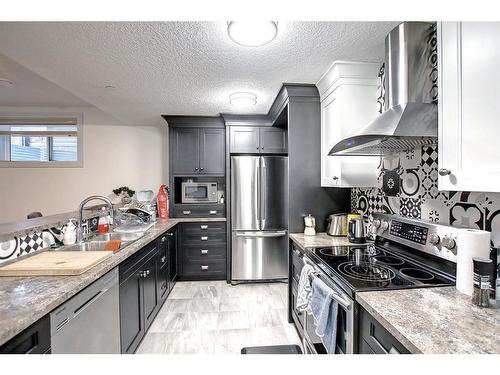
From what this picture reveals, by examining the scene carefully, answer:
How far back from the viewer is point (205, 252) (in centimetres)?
333

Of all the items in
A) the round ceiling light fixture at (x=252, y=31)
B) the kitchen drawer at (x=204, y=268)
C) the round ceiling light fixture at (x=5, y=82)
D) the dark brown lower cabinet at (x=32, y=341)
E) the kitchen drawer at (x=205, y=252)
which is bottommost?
the kitchen drawer at (x=204, y=268)

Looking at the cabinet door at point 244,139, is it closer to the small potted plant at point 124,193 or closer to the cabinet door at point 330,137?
the cabinet door at point 330,137

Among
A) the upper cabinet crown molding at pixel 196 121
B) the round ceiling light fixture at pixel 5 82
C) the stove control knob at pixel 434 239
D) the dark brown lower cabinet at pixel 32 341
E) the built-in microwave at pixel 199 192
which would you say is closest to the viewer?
the dark brown lower cabinet at pixel 32 341

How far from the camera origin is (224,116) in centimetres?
326

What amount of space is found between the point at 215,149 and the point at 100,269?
2.42 m

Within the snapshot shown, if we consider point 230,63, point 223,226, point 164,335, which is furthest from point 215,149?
point 164,335

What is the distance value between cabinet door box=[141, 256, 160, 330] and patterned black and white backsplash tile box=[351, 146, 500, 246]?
2.03 m

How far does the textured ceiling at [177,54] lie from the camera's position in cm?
143

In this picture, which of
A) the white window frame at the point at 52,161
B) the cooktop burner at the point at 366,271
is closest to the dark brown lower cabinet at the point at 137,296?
the cooktop burner at the point at 366,271

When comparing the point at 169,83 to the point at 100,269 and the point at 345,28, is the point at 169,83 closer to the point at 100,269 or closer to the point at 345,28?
the point at 345,28

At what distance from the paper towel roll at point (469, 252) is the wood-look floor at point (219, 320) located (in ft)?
4.69

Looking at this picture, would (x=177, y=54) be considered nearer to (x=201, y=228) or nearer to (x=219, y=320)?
(x=201, y=228)

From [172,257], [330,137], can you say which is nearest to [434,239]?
[330,137]

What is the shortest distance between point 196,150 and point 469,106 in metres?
3.04
